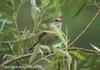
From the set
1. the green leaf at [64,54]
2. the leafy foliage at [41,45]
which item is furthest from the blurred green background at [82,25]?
the green leaf at [64,54]

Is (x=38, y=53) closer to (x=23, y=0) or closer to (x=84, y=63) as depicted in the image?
(x=23, y=0)

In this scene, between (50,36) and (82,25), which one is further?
(82,25)

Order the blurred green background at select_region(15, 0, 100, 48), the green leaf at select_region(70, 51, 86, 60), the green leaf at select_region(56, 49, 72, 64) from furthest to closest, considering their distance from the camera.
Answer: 1. the blurred green background at select_region(15, 0, 100, 48)
2. the green leaf at select_region(70, 51, 86, 60)
3. the green leaf at select_region(56, 49, 72, 64)

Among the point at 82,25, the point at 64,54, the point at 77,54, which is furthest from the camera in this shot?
the point at 82,25

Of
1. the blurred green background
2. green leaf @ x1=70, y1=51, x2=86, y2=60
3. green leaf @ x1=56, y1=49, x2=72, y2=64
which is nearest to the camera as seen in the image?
green leaf @ x1=56, y1=49, x2=72, y2=64

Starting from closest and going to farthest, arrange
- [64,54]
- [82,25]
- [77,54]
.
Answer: [64,54] < [77,54] < [82,25]

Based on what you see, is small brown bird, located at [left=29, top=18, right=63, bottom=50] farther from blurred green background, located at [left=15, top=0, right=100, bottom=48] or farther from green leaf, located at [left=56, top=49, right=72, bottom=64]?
blurred green background, located at [left=15, top=0, right=100, bottom=48]

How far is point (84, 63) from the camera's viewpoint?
1.88m

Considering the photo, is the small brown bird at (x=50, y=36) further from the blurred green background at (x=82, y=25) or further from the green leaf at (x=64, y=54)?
the blurred green background at (x=82, y=25)

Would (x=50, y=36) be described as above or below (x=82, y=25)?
above

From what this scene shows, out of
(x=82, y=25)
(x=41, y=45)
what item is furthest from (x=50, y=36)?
(x=82, y=25)

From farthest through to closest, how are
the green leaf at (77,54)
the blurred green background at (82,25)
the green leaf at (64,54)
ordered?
the blurred green background at (82,25) < the green leaf at (77,54) < the green leaf at (64,54)

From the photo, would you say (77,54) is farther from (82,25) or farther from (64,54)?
(82,25)

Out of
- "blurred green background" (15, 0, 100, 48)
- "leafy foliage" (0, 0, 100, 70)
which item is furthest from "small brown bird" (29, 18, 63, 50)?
"blurred green background" (15, 0, 100, 48)
